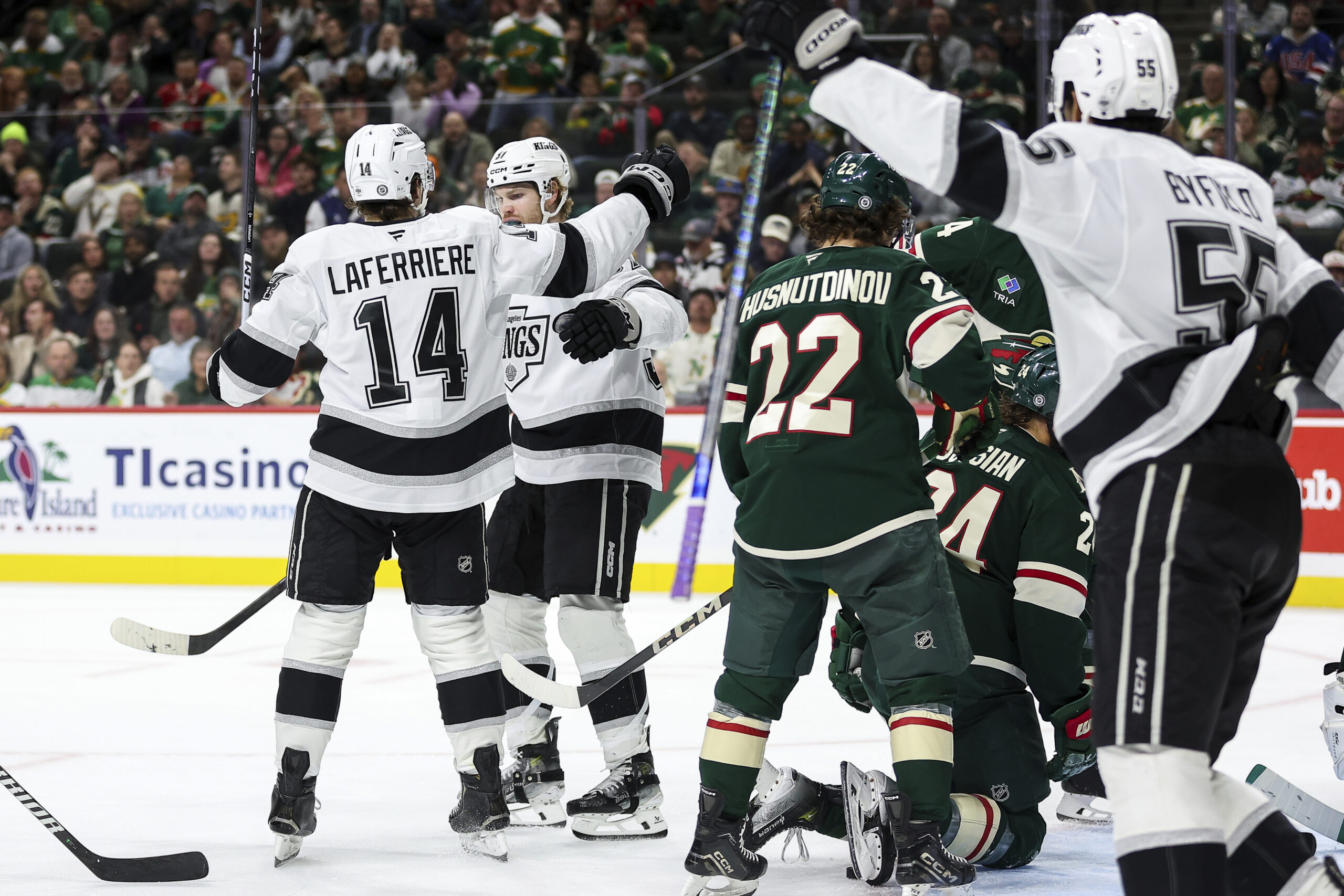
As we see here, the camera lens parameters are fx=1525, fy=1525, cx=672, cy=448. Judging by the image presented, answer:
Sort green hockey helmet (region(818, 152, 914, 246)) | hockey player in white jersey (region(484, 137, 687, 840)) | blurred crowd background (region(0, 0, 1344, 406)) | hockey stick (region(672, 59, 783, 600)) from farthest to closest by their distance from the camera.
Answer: blurred crowd background (region(0, 0, 1344, 406)), hockey stick (region(672, 59, 783, 600)), hockey player in white jersey (region(484, 137, 687, 840)), green hockey helmet (region(818, 152, 914, 246))

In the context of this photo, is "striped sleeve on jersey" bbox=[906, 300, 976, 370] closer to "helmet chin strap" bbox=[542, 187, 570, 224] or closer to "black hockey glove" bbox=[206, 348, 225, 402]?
"helmet chin strap" bbox=[542, 187, 570, 224]

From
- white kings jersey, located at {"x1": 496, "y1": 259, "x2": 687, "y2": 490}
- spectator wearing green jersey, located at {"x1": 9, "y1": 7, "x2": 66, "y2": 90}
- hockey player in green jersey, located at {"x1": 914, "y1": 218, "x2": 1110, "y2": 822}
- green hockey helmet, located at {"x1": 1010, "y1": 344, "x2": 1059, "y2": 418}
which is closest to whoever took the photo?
green hockey helmet, located at {"x1": 1010, "y1": 344, "x2": 1059, "y2": 418}

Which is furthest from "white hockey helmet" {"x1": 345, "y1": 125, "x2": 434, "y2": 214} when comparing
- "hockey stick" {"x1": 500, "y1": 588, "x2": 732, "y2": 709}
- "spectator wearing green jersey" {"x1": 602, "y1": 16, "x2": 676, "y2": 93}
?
"spectator wearing green jersey" {"x1": 602, "y1": 16, "x2": 676, "y2": 93}

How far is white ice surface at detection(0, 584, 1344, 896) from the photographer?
2941mm

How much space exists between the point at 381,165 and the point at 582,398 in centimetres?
72

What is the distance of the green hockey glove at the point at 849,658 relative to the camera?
3090 millimetres

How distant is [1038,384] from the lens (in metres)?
3.02

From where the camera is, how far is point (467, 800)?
10.2 feet

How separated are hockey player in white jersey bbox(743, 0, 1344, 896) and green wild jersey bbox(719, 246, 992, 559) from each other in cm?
58

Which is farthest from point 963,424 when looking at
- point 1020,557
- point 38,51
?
point 38,51

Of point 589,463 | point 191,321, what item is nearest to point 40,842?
point 589,463

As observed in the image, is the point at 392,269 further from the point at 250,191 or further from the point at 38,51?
the point at 38,51

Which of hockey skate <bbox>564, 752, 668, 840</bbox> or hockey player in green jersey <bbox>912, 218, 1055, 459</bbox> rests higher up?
hockey player in green jersey <bbox>912, 218, 1055, 459</bbox>

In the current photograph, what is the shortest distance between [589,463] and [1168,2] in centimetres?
584
